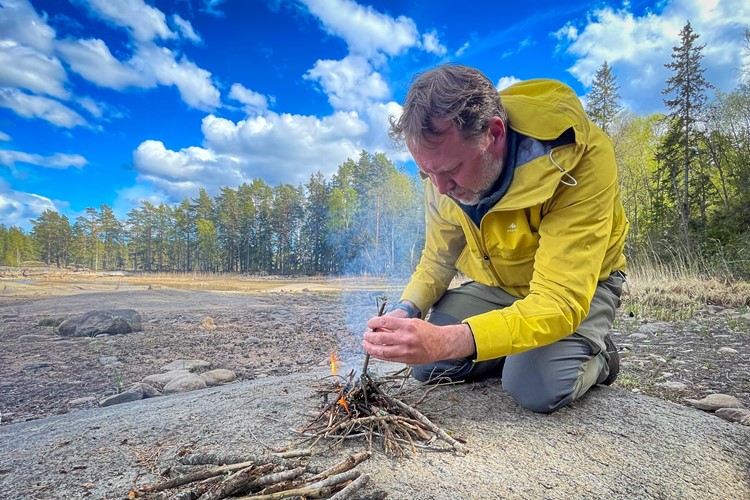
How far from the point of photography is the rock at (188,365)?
11.5ft

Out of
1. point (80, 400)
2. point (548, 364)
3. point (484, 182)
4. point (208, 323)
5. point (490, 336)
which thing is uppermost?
point (484, 182)

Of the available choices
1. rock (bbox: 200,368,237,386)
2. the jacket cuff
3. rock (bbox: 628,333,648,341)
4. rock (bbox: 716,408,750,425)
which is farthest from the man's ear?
rock (bbox: 628,333,648,341)

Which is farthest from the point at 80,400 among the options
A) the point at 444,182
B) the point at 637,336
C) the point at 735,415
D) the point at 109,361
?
the point at 637,336

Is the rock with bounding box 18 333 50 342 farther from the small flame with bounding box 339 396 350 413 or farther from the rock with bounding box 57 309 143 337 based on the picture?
the small flame with bounding box 339 396 350 413

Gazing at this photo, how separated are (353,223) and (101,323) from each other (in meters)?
4.06

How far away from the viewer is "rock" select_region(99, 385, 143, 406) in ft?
8.96

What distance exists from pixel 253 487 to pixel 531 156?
1.56 metres

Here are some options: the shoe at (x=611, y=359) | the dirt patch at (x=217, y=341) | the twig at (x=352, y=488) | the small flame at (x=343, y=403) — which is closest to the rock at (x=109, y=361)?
the dirt patch at (x=217, y=341)

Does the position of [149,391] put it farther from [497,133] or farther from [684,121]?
[684,121]

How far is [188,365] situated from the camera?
3557mm

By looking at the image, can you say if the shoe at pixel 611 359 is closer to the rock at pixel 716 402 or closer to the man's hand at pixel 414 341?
the rock at pixel 716 402

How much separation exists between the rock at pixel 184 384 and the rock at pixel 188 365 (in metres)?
0.45

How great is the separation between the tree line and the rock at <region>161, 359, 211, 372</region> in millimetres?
2318

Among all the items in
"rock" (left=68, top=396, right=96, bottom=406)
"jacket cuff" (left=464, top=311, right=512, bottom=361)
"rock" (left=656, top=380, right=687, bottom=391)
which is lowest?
"rock" (left=68, top=396, right=96, bottom=406)
